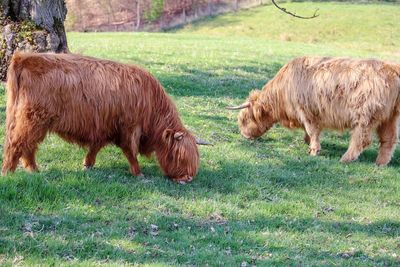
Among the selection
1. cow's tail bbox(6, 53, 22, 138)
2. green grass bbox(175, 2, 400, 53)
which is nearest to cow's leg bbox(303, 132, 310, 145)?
cow's tail bbox(6, 53, 22, 138)

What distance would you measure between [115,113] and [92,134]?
0.44 metres

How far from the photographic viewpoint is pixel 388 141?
11.2 m

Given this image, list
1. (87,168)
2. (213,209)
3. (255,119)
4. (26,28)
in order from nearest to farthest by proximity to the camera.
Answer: (213,209) < (87,168) < (26,28) < (255,119)

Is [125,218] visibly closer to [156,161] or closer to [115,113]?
[115,113]

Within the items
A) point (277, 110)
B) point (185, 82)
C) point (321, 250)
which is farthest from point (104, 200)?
point (185, 82)

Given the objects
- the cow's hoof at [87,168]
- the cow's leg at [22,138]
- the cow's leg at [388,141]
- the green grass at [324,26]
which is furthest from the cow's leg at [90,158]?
the green grass at [324,26]

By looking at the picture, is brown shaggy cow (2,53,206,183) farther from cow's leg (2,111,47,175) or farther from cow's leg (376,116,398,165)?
cow's leg (376,116,398,165)

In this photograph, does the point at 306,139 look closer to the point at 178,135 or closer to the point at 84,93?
the point at 178,135

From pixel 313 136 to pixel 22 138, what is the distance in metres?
5.96

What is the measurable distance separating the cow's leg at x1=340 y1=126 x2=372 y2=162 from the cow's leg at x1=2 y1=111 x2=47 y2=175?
581 centimetres

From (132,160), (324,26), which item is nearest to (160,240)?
(132,160)

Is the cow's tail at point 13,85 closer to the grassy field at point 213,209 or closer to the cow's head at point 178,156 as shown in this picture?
the grassy field at point 213,209

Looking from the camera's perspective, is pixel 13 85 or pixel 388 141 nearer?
pixel 13 85

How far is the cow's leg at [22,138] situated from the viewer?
25.1 ft
